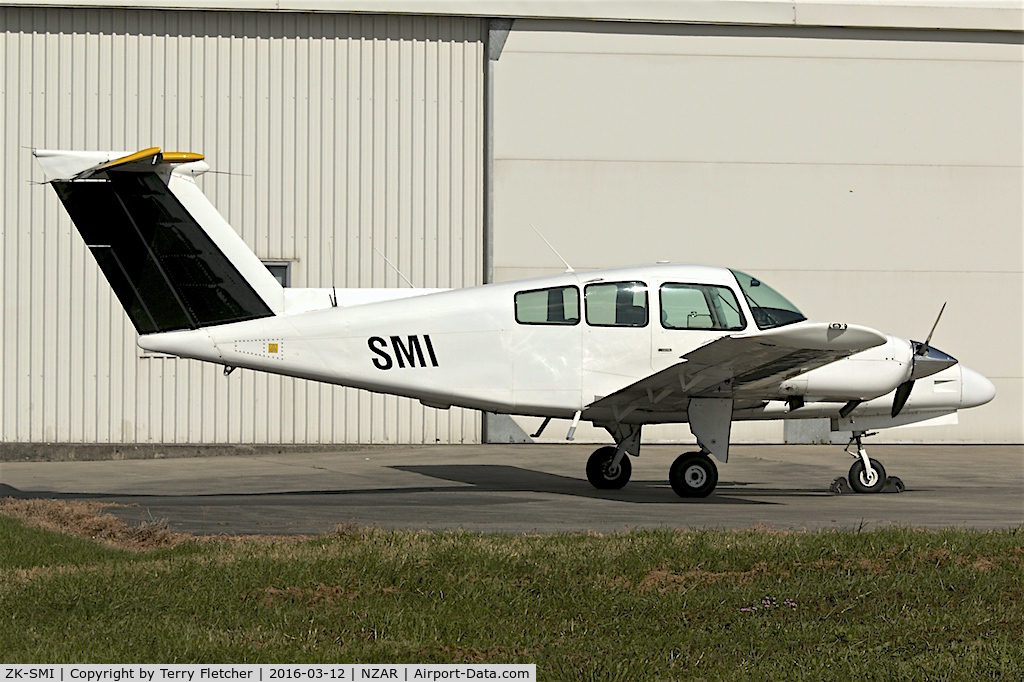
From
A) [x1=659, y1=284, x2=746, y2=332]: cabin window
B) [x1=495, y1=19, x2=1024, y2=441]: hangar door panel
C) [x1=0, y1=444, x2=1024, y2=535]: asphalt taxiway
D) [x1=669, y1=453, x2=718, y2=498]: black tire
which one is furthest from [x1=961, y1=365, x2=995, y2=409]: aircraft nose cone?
[x1=495, y1=19, x2=1024, y2=441]: hangar door panel

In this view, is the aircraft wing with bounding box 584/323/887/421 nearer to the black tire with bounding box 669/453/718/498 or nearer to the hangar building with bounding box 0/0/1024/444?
A: the black tire with bounding box 669/453/718/498

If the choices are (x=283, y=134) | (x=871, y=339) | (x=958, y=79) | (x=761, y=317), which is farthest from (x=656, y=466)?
(x=958, y=79)

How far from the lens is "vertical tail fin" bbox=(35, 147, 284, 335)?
12.5 metres

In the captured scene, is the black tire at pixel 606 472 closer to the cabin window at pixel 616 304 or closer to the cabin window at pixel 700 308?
the cabin window at pixel 616 304

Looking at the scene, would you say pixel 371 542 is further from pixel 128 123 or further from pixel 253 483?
pixel 128 123

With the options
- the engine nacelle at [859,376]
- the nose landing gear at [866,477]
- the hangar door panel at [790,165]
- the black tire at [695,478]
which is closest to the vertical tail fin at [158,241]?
the black tire at [695,478]

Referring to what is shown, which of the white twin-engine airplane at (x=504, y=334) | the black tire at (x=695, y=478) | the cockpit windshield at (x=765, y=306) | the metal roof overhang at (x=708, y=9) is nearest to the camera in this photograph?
the white twin-engine airplane at (x=504, y=334)

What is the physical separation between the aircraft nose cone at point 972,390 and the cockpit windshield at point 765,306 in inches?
104

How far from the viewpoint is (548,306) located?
13.8 m

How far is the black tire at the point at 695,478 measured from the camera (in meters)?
13.5

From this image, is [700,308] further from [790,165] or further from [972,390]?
[790,165]

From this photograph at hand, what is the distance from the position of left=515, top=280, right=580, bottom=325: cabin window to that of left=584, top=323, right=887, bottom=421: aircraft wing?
1.08 metres

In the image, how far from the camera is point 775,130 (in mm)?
23219

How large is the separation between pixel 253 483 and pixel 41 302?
8.28m
